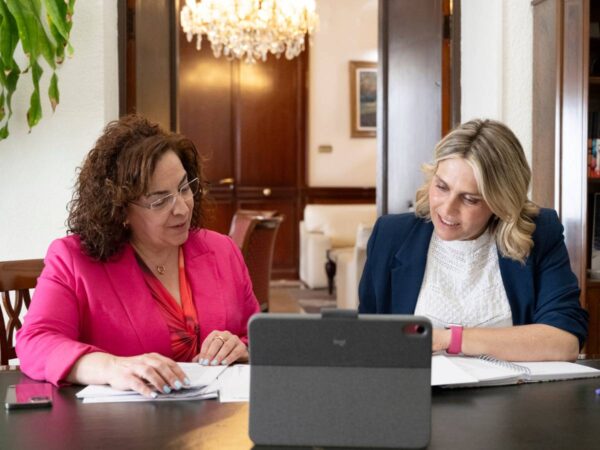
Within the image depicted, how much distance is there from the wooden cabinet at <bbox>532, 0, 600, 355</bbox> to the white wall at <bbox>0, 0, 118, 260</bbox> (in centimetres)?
188

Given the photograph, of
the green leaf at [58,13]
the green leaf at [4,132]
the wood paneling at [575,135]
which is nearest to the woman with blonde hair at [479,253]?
the wood paneling at [575,135]

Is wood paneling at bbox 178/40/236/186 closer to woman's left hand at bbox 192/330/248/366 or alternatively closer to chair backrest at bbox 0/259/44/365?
chair backrest at bbox 0/259/44/365

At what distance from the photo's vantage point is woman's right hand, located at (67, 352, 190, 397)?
5.06 ft

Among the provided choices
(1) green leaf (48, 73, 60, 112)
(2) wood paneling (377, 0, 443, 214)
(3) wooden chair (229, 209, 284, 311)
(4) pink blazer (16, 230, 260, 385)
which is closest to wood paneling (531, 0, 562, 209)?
(2) wood paneling (377, 0, 443, 214)

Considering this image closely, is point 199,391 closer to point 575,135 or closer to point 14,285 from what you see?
point 14,285

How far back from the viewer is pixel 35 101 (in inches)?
127

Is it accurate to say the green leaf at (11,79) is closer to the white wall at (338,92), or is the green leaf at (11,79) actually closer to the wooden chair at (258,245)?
the wooden chair at (258,245)

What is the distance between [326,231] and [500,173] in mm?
6620

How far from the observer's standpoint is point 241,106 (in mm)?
9469

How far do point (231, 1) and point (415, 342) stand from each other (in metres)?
6.75

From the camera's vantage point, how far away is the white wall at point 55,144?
11.2 ft

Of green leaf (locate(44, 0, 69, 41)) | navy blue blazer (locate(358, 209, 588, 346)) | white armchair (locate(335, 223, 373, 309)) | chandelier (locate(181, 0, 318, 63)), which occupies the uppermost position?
chandelier (locate(181, 0, 318, 63))

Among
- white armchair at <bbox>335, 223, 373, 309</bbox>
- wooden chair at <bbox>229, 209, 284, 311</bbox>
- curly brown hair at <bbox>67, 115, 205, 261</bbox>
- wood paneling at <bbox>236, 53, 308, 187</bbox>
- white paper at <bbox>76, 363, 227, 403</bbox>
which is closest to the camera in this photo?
white paper at <bbox>76, 363, 227, 403</bbox>

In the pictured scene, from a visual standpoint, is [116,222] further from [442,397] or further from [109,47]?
→ [109,47]
